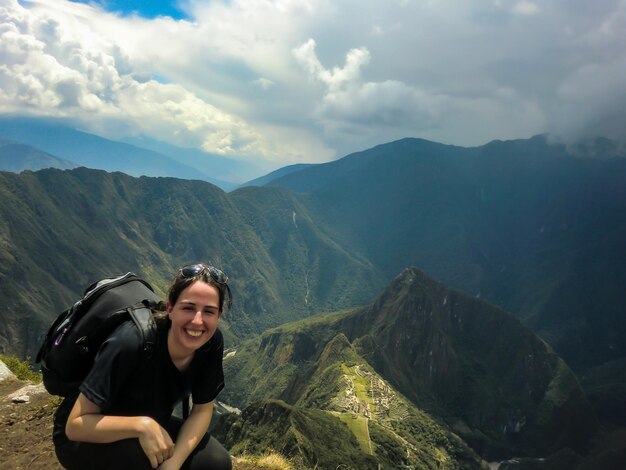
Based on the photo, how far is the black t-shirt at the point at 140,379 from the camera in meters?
4.80

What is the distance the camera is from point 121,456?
16.7ft

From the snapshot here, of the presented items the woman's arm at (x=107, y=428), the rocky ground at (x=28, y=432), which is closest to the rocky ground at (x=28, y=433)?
the rocky ground at (x=28, y=432)

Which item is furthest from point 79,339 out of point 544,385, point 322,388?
point 544,385

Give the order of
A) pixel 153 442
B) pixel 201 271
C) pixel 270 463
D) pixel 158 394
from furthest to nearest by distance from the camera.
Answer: pixel 270 463
pixel 201 271
pixel 158 394
pixel 153 442

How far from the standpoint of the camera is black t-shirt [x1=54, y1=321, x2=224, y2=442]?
480 centimetres

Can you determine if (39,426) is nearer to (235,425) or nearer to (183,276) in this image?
(183,276)

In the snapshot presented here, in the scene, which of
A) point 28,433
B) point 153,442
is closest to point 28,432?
point 28,433

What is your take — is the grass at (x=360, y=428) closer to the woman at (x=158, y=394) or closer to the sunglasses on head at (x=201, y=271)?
the woman at (x=158, y=394)

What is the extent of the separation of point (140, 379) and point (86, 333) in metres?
0.87

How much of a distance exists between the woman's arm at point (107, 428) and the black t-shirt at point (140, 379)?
0.48ft

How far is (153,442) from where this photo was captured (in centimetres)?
504

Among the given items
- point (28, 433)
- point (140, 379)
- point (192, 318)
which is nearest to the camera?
point (140, 379)

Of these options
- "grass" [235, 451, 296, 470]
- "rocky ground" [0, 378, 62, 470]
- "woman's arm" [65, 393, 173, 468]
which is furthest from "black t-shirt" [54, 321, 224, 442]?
"grass" [235, 451, 296, 470]

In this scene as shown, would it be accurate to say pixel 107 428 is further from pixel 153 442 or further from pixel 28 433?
pixel 28 433
